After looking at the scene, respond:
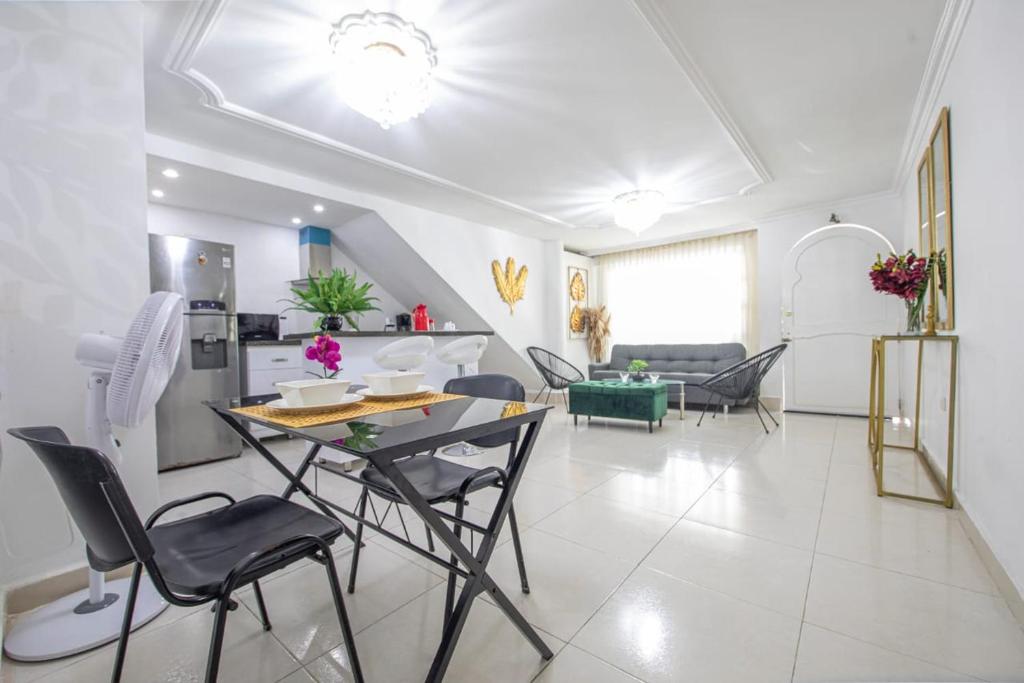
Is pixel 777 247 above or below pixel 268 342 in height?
above

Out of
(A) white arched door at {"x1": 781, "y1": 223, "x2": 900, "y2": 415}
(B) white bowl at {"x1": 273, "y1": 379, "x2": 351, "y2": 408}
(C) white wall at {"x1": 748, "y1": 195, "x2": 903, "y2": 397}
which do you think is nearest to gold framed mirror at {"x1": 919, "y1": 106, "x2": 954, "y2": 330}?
(A) white arched door at {"x1": 781, "y1": 223, "x2": 900, "y2": 415}

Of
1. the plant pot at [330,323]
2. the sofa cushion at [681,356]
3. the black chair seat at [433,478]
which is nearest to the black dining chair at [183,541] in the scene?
the black chair seat at [433,478]

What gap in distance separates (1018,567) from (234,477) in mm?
→ 4164

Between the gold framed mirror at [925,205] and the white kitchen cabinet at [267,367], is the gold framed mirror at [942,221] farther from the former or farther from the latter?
the white kitchen cabinet at [267,367]

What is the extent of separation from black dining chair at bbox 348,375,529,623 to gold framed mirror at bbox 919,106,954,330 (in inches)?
97.8

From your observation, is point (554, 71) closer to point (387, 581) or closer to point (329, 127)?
point (329, 127)

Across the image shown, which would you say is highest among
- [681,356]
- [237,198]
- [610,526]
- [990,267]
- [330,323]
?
[237,198]

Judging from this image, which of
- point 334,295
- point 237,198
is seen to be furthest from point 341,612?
point 237,198

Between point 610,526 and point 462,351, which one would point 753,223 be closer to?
point 462,351

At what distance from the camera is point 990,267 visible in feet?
5.69

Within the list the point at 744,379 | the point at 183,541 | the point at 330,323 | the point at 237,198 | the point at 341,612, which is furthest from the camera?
the point at 744,379

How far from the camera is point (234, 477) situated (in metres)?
3.09

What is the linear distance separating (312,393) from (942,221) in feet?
11.7

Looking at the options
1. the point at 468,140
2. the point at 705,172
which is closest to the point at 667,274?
the point at 705,172
